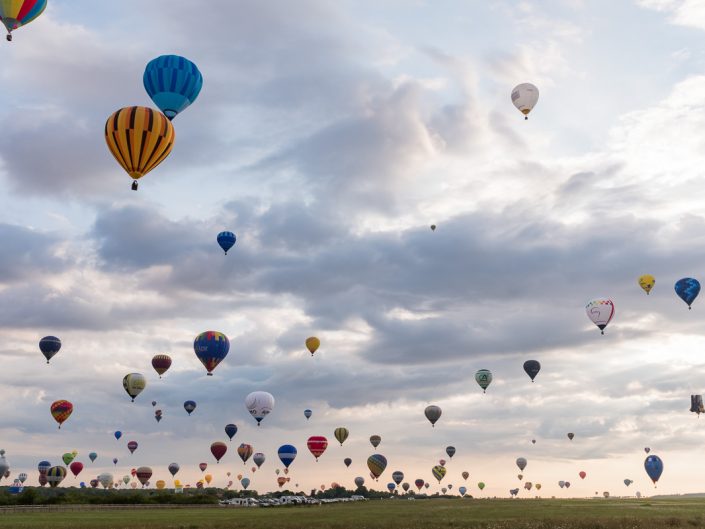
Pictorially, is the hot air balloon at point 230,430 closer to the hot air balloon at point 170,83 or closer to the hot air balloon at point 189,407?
the hot air balloon at point 189,407

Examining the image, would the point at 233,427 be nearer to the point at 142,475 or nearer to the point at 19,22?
the point at 142,475

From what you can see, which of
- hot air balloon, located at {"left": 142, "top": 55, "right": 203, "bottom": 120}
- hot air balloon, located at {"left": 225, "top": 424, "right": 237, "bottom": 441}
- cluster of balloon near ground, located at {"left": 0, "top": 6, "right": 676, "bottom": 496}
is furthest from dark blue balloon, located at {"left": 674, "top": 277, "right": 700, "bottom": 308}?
hot air balloon, located at {"left": 225, "top": 424, "right": 237, "bottom": 441}

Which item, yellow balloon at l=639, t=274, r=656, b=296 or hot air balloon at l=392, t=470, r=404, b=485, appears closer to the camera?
yellow balloon at l=639, t=274, r=656, b=296

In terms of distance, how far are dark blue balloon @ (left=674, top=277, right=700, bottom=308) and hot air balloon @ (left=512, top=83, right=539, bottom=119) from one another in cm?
3234

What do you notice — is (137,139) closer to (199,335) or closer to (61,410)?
(199,335)

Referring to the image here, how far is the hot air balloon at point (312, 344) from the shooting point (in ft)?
405

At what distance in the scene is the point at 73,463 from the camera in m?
155

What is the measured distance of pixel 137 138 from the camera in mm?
60344

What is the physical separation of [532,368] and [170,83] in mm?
76017

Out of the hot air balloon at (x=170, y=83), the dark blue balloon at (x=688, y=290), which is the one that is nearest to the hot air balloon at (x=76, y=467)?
the hot air balloon at (x=170, y=83)

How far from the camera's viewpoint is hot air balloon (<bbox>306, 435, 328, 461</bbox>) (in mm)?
119125

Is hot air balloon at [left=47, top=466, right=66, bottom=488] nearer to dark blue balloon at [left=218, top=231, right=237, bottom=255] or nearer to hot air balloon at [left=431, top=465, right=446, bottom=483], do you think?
dark blue balloon at [left=218, top=231, right=237, bottom=255]

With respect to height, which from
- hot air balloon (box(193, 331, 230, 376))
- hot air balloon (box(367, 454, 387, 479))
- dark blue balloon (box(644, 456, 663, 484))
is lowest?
dark blue balloon (box(644, 456, 663, 484))

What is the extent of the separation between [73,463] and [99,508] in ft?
208
